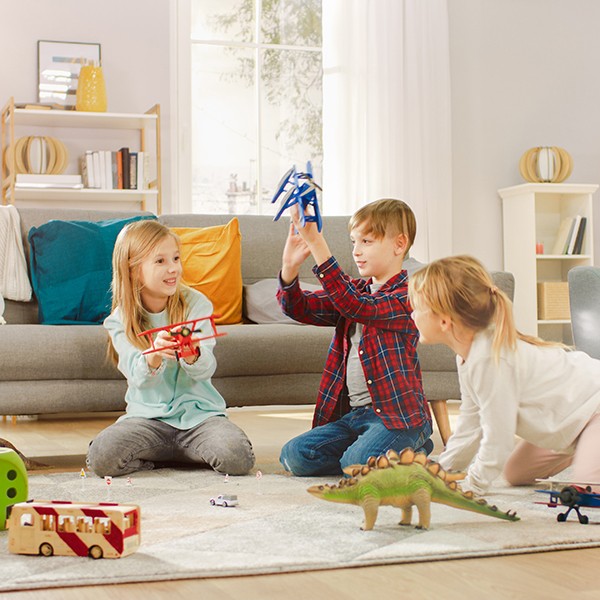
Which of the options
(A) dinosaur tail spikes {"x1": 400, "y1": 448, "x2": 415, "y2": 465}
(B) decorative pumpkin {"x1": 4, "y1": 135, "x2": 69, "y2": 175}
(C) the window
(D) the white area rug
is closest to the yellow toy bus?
(D) the white area rug

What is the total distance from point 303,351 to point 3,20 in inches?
119

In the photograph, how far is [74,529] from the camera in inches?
56.6

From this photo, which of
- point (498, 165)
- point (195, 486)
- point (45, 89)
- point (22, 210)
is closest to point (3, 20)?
point (45, 89)

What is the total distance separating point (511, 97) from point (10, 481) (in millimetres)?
4664

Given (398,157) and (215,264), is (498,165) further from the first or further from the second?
(215,264)

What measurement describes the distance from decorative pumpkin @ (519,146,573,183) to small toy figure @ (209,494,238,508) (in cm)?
398

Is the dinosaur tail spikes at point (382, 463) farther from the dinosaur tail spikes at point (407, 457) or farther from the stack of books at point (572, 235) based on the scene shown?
the stack of books at point (572, 235)

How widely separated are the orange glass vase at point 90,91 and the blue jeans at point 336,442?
3.01 meters

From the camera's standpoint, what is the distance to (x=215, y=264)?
336 centimetres

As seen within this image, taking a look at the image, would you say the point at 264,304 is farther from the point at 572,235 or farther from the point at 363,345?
the point at 572,235

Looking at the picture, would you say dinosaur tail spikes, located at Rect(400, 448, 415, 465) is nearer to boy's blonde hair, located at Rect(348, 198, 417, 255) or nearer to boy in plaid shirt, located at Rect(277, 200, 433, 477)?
boy in plaid shirt, located at Rect(277, 200, 433, 477)

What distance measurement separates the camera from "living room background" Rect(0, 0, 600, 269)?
513 cm

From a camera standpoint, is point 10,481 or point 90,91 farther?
point 90,91

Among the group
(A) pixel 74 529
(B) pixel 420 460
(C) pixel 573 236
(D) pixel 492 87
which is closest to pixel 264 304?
(B) pixel 420 460
